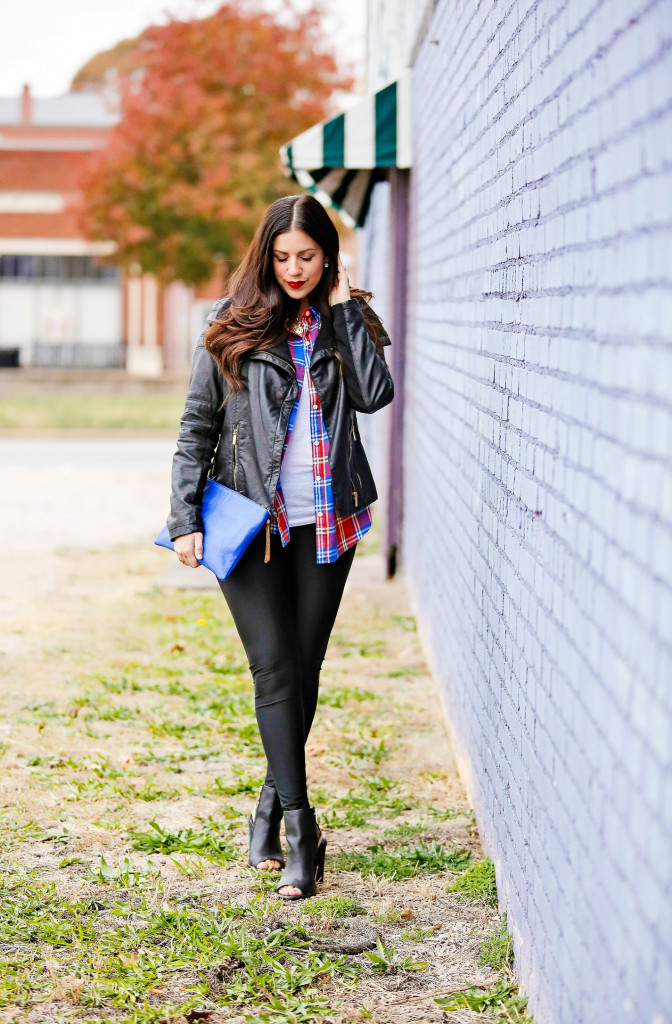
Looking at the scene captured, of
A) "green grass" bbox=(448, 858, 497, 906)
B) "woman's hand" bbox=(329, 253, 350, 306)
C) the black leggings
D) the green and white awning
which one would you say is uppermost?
the green and white awning

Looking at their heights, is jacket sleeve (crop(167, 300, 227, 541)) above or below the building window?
below

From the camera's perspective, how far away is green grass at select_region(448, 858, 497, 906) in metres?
4.12

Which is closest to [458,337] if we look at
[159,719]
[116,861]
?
[159,719]

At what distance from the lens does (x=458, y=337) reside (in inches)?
226

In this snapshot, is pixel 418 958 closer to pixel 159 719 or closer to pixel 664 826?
pixel 664 826

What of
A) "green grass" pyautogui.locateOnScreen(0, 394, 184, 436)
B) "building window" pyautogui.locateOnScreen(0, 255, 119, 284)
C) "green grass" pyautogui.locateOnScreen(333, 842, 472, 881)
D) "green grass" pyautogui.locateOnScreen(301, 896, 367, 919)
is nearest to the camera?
"green grass" pyautogui.locateOnScreen(301, 896, 367, 919)

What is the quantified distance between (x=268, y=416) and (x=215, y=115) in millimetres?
24359

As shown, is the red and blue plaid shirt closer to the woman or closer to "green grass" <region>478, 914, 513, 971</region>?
the woman

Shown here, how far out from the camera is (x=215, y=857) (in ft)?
14.6

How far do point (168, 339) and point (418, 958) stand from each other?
40622 mm

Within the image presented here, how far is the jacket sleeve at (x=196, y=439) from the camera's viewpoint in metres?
4.16

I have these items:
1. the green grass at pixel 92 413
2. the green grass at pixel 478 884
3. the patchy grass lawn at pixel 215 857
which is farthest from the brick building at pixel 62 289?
the green grass at pixel 478 884

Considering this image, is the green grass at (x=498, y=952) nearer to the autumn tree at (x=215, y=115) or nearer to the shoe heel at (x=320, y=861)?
the shoe heel at (x=320, y=861)

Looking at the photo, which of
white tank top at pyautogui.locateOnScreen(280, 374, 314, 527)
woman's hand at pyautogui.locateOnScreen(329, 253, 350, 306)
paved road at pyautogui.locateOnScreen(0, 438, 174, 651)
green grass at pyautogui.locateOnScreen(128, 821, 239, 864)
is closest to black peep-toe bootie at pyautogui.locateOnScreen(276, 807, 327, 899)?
green grass at pyautogui.locateOnScreen(128, 821, 239, 864)
